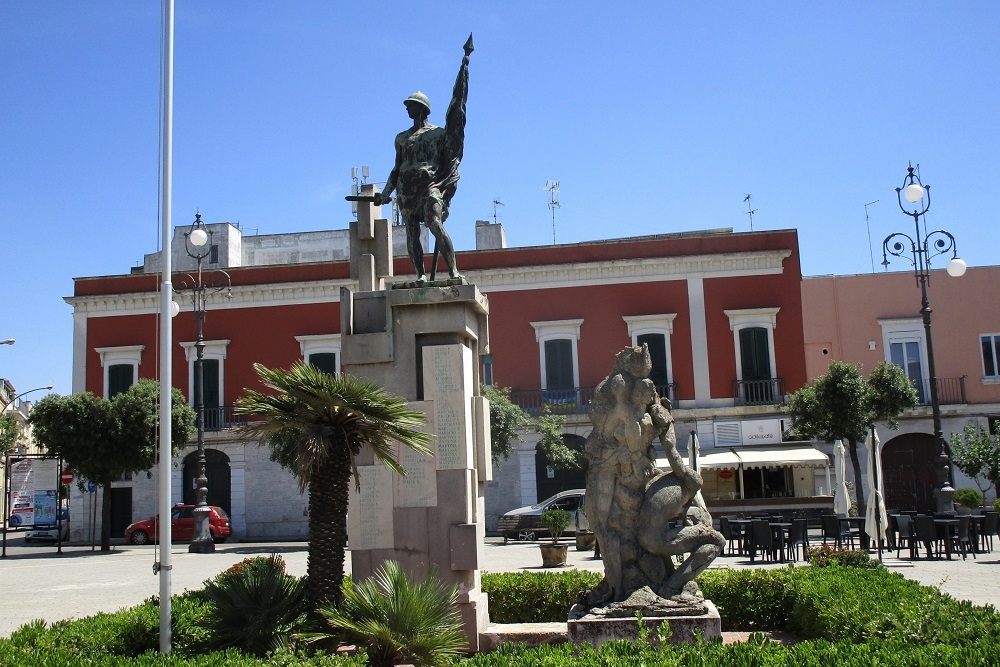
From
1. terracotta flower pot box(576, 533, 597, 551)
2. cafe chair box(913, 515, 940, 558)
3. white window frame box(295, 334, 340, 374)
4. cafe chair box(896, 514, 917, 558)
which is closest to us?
cafe chair box(913, 515, 940, 558)

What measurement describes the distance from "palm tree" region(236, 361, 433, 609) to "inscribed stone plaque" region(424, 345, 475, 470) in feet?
3.46

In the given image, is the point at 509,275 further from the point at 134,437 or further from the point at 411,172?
the point at 411,172

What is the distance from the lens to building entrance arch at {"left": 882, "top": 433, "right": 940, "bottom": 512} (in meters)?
31.1

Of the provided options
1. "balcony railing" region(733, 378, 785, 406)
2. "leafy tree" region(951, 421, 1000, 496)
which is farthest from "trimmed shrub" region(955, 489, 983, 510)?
"balcony railing" region(733, 378, 785, 406)

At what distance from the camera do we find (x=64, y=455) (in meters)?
26.0

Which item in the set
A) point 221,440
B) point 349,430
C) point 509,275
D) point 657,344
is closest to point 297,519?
point 221,440

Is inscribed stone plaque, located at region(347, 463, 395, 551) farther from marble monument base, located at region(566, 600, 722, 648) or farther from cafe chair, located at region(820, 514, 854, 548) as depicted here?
cafe chair, located at region(820, 514, 854, 548)

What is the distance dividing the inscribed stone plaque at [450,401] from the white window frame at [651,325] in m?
22.6

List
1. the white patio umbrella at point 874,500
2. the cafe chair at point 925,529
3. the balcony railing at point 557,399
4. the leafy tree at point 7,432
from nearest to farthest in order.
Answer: the white patio umbrella at point 874,500, the cafe chair at point 925,529, the balcony railing at point 557,399, the leafy tree at point 7,432

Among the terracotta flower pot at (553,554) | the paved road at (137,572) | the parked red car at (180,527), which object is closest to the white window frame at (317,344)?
the parked red car at (180,527)

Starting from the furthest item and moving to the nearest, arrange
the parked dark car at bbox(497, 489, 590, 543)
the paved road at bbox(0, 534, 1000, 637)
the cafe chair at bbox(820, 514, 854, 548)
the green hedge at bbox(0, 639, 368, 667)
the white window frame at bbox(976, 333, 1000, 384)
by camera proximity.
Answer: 1. the white window frame at bbox(976, 333, 1000, 384)
2. the parked dark car at bbox(497, 489, 590, 543)
3. the cafe chair at bbox(820, 514, 854, 548)
4. the paved road at bbox(0, 534, 1000, 637)
5. the green hedge at bbox(0, 639, 368, 667)

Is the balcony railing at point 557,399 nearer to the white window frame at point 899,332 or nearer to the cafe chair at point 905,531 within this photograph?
the white window frame at point 899,332

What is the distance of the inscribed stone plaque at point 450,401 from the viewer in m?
8.83

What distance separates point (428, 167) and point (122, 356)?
26788mm
